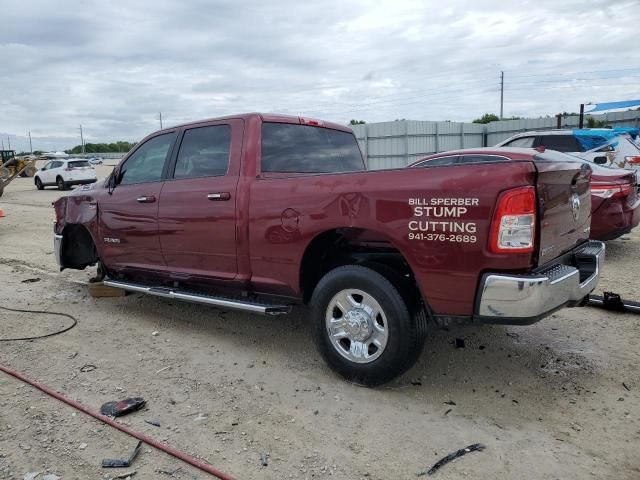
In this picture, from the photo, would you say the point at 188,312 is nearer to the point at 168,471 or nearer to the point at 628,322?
the point at 168,471

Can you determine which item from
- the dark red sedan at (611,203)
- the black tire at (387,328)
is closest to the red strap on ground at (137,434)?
the black tire at (387,328)

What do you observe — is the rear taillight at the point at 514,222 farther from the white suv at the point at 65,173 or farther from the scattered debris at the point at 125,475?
the white suv at the point at 65,173

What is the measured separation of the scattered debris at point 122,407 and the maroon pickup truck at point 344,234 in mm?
1068

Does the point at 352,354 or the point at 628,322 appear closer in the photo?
the point at 352,354

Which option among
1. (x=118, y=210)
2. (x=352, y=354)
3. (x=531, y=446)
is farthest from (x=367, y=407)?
(x=118, y=210)

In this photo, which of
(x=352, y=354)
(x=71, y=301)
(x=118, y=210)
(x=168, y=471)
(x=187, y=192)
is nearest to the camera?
(x=168, y=471)

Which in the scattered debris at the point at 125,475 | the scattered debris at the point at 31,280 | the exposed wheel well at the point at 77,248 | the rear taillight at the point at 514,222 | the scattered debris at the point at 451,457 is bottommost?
the scattered debris at the point at 451,457

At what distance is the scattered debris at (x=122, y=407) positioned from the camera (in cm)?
345

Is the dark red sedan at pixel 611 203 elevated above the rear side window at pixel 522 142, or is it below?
below

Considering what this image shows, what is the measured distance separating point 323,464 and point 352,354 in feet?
3.24

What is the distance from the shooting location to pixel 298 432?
3.21 metres

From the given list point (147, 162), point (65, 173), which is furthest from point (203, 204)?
point (65, 173)

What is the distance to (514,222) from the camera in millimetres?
3045

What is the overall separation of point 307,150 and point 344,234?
1.29m
